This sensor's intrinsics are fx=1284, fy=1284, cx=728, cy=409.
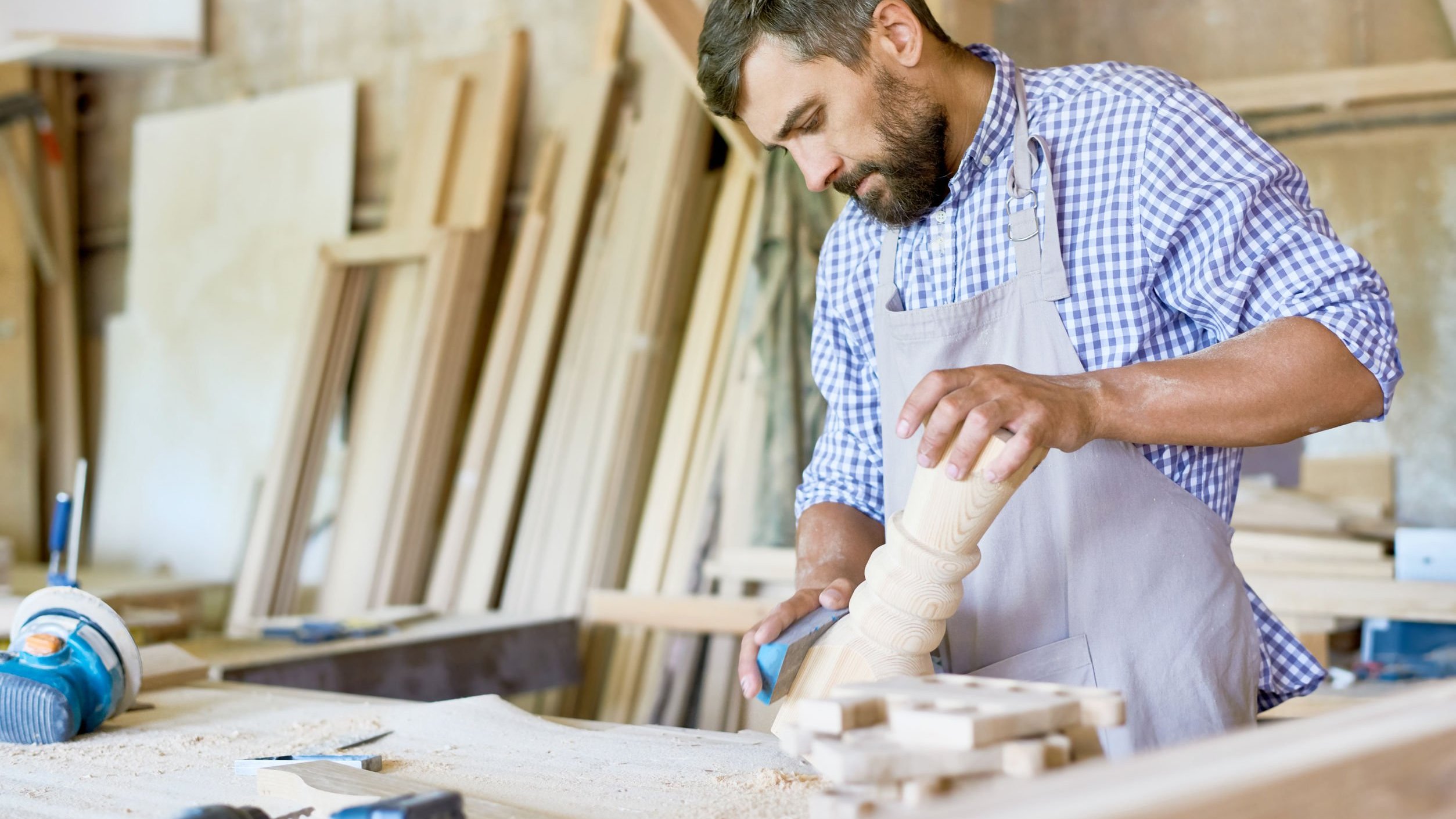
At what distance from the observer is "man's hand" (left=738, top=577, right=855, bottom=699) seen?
161 cm

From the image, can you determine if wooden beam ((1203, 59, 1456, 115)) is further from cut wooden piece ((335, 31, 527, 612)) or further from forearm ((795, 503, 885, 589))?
cut wooden piece ((335, 31, 527, 612))

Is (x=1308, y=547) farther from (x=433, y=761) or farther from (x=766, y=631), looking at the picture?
(x=433, y=761)

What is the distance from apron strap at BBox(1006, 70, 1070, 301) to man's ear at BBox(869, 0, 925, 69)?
0.17 metres

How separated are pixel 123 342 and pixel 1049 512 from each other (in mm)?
5538

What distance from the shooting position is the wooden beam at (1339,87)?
3848 mm

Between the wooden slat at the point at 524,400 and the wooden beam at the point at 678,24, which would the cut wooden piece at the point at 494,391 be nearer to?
the wooden slat at the point at 524,400

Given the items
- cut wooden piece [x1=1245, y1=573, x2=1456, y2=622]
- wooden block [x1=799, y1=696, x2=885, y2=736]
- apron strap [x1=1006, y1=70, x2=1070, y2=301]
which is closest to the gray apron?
apron strap [x1=1006, y1=70, x2=1070, y2=301]

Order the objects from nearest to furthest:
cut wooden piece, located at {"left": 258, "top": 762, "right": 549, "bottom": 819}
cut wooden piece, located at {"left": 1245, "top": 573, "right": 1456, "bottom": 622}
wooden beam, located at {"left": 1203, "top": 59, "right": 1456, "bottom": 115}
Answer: cut wooden piece, located at {"left": 258, "top": 762, "right": 549, "bottom": 819}
cut wooden piece, located at {"left": 1245, "top": 573, "right": 1456, "bottom": 622}
wooden beam, located at {"left": 1203, "top": 59, "right": 1456, "bottom": 115}

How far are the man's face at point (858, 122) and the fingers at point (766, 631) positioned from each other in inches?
23.8

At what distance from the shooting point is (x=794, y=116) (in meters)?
1.91

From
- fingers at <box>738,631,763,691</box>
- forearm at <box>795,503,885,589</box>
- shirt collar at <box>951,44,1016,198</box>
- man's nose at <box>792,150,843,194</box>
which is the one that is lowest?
fingers at <box>738,631,763,691</box>

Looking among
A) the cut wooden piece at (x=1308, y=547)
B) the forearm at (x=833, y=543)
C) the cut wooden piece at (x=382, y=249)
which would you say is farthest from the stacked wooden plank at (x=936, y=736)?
the cut wooden piece at (x=382, y=249)

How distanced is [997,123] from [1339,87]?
261 cm

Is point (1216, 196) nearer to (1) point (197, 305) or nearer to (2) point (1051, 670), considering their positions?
(2) point (1051, 670)
